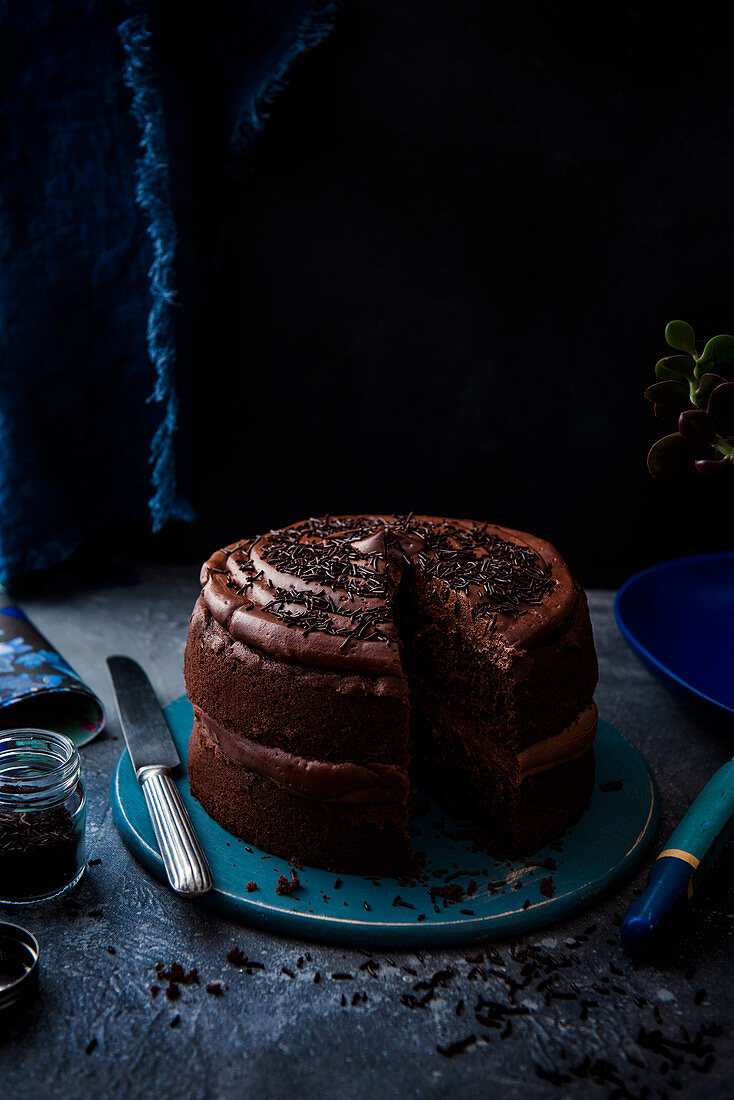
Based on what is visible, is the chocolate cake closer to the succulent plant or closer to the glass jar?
the glass jar

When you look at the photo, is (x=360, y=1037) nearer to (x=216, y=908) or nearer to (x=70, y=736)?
(x=216, y=908)

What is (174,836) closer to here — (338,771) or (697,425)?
(338,771)

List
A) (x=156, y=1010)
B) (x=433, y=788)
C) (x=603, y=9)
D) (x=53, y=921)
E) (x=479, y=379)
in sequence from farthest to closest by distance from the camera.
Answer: (x=479, y=379), (x=603, y=9), (x=433, y=788), (x=53, y=921), (x=156, y=1010)

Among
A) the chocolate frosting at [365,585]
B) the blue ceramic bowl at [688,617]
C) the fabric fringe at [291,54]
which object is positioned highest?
the fabric fringe at [291,54]

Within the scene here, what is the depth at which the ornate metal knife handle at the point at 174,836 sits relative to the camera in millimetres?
2045

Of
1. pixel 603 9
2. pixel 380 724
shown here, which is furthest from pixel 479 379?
pixel 380 724

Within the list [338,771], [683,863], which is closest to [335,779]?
[338,771]

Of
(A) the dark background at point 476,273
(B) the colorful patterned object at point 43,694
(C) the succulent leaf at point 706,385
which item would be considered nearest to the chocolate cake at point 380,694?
(B) the colorful patterned object at point 43,694

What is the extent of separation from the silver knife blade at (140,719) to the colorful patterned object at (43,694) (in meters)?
0.12

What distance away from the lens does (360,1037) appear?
1734mm

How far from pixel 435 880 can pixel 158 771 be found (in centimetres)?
86

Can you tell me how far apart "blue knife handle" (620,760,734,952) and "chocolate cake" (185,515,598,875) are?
400mm

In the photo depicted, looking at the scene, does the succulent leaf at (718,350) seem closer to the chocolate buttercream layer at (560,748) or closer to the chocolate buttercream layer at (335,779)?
the chocolate buttercream layer at (560,748)

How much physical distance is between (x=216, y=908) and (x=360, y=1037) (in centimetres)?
50
